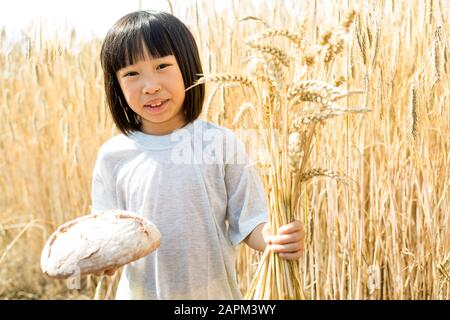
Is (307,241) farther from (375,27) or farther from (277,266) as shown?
(277,266)

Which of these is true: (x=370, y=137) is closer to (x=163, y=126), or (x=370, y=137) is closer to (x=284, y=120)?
(x=163, y=126)

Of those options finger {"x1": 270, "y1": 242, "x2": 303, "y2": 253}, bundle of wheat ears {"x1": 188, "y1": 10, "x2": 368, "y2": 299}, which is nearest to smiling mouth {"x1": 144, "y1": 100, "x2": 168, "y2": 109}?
bundle of wheat ears {"x1": 188, "y1": 10, "x2": 368, "y2": 299}

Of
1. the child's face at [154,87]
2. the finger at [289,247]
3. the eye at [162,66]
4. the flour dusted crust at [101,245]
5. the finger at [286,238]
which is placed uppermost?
the eye at [162,66]

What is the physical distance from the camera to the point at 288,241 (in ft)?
2.59

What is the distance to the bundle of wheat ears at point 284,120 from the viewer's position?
0.71 m

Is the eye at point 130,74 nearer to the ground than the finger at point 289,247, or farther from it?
farther from it

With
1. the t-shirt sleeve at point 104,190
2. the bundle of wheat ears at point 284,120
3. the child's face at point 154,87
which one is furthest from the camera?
the t-shirt sleeve at point 104,190

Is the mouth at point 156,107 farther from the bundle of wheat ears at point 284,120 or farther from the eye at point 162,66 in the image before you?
the bundle of wheat ears at point 284,120

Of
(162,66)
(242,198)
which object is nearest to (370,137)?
(242,198)

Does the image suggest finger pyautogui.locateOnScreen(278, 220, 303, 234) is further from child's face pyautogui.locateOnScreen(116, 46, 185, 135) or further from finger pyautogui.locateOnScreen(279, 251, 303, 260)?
child's face pyautogui.locateOnScreen(116, 46, 185, 135)

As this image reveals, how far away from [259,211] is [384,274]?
0.70 metres

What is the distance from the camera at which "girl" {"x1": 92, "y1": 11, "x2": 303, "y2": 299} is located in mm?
1146

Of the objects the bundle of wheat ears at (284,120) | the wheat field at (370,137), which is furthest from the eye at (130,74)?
the bundle of wheat ears at (284,120)

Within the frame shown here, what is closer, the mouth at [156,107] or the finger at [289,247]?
the finger at [289,247]
